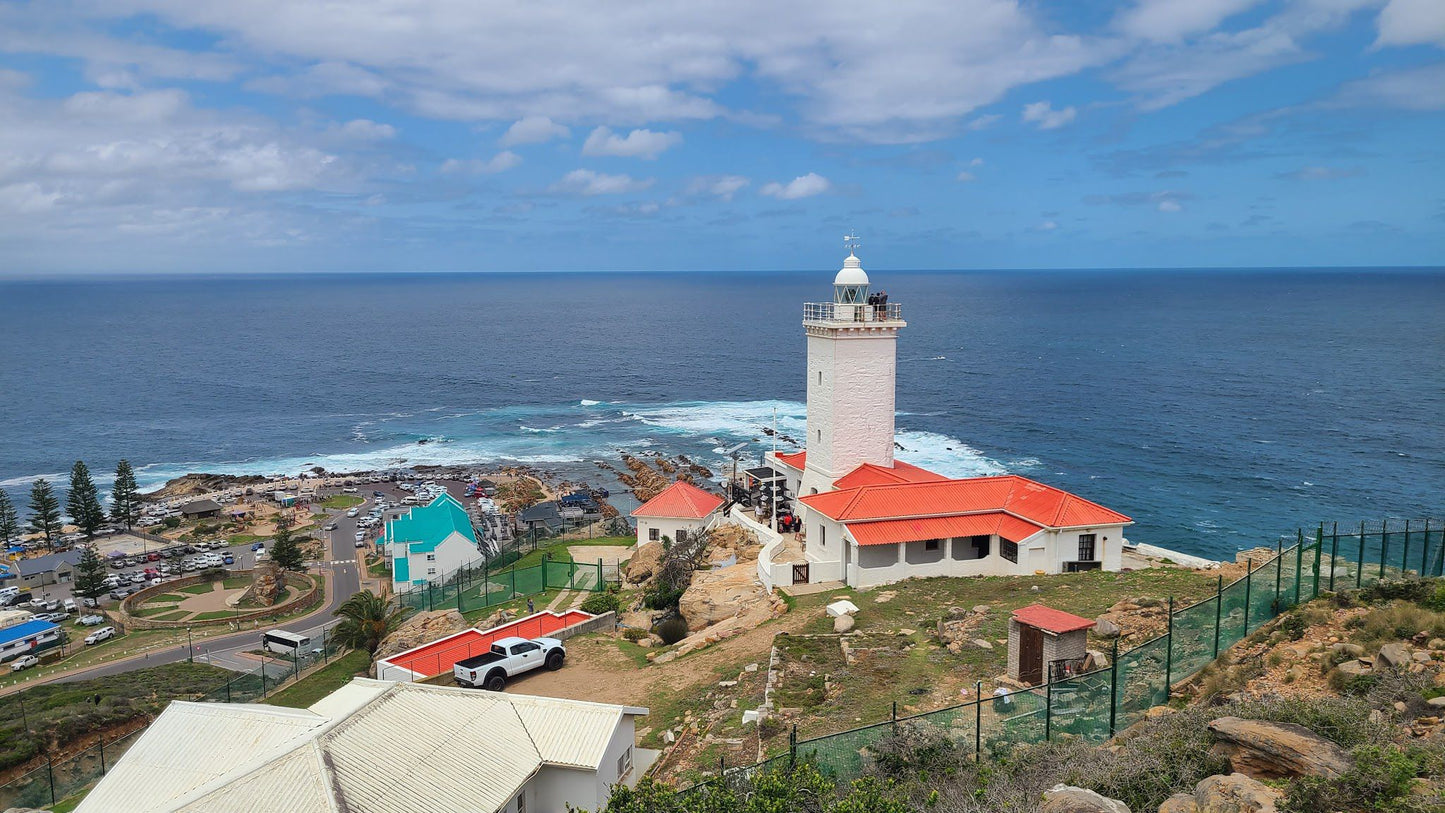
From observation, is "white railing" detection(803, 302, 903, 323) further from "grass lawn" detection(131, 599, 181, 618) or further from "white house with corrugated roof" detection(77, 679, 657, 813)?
"grass lawn" detection(131, 599, 181, 618)

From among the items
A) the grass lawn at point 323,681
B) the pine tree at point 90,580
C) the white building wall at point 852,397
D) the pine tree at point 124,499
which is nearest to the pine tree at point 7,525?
the pine tree at point 124,499

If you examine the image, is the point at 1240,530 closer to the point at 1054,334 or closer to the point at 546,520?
the point at 546,520

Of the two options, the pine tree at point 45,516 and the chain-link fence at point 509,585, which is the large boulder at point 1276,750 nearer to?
the chain-link fence at point 509,585

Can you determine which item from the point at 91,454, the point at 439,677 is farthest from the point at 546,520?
the point at 91,454

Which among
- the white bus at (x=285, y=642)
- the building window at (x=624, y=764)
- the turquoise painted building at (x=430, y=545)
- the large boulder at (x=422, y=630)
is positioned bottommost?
the white bus at (x=285, y=642)

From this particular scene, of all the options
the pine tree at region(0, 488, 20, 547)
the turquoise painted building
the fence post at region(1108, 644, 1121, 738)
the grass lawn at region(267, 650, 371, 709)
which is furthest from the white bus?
the pine tree at region(0, 488, 20, 547)

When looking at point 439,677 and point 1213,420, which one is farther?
point 1213,420

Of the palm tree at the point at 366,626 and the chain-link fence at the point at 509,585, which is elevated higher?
the chain-link fence at the point at 509,585
